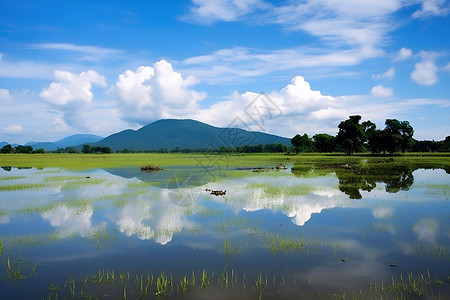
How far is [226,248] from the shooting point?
11906mm

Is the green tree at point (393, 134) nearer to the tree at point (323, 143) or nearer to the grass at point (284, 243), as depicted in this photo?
the tree at point (323, 143)

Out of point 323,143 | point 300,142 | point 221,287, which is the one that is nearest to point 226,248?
point 221,287

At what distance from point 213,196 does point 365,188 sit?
13.9 meters

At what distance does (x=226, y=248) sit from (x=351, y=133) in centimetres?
9426

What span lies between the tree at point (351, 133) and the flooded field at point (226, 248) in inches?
3073

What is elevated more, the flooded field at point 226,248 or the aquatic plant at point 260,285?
the flooded field at point 226,248

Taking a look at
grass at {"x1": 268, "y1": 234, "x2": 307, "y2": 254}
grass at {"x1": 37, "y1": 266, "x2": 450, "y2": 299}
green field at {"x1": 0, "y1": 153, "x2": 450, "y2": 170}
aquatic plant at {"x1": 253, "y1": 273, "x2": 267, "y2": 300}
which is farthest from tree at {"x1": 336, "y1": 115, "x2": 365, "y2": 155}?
aquatic plant at {"x1": 253, "y1": 273, "x2": 267, "y2": 300}

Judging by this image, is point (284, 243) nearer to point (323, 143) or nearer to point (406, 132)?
point (406, 132)

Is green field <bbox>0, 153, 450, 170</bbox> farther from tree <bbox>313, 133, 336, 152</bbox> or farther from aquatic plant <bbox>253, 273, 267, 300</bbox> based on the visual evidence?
tree <bbox>313, 133, 336, 152</bbox>

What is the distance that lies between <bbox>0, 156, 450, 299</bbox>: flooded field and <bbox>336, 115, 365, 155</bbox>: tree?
78.1 m

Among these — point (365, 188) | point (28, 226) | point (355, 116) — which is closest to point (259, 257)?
point (28, 226)

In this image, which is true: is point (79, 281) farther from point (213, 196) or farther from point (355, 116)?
point (355, 116)

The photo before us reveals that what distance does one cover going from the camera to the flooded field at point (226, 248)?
8.66m

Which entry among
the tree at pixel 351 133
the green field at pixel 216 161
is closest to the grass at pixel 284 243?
the green field at pixel 216 161
